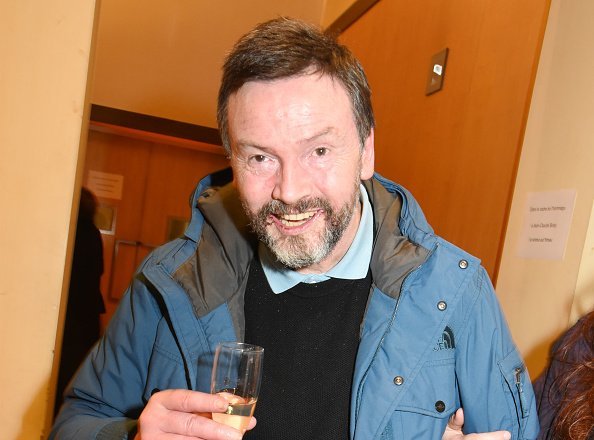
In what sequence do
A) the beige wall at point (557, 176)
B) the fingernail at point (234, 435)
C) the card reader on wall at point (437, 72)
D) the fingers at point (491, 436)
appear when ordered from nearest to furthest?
the fingernail at point (234, 435) < the fingers at point (491, 436) < the beige wall at point (557, 176) < the card reader on wall at point (437, 72)

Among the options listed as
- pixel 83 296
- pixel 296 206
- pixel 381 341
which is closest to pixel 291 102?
→ pixel 296 206

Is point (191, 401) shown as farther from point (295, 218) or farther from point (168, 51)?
point (168, 51)

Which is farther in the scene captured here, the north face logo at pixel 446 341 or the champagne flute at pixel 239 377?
the north face logo at pixel 446 341

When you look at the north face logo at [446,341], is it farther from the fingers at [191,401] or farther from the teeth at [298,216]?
the fingers at [191,401]

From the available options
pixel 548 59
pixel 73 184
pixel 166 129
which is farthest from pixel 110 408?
pixel 166 129

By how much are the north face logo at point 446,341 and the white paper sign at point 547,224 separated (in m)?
0.57

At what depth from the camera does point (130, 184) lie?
6.33 m

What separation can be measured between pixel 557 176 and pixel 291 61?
994 mm

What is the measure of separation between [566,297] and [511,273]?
303 millimetres

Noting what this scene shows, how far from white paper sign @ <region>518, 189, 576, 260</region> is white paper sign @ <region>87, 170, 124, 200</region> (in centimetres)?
502

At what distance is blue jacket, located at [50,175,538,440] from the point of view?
142cm

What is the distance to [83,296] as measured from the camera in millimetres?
3807

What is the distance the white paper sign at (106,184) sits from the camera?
6.22 meters

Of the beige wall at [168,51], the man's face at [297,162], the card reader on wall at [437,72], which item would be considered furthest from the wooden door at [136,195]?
the man's face at [297,162]
